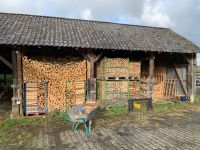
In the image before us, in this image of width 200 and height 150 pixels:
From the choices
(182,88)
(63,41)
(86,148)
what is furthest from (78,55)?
(182,88)

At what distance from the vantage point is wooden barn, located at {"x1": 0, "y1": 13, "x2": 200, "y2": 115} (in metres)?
8.41

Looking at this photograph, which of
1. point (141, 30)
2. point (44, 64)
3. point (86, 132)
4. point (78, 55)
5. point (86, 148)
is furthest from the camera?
point (141, 30)

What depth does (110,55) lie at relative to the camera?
11211 mm

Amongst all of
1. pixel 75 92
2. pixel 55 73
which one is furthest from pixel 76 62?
pixel 75 92

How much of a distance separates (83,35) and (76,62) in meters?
1.67

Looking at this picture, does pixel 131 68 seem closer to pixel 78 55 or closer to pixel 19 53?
pixel 78 55

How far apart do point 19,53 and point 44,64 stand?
1.14 meters

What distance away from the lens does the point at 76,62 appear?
9.40 meters

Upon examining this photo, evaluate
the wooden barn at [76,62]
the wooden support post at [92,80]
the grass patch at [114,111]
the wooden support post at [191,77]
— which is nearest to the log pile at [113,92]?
the wooden barn at [76,62]

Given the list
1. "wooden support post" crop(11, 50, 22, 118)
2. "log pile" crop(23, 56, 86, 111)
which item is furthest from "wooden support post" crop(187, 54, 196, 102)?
"wooden support post" crop(11, 50, 22, 118)

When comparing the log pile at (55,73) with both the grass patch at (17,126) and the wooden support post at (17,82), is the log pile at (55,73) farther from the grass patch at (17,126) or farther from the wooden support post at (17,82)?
the grass patch at (17,126)

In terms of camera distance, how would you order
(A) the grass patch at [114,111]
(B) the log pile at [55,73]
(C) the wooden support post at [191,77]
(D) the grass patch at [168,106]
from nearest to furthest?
1. (B) the log pile at [55,73]
2. (A) the grass patch at [114,111]
3. (D) the grass patch at [168,106]
4. (C) the wooden support post at [191,77]

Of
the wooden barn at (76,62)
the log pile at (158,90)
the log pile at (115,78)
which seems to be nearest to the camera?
the wooden barn at (76,62)

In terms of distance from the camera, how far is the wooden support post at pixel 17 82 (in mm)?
8164
